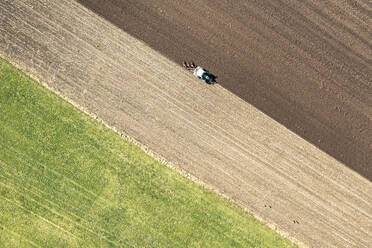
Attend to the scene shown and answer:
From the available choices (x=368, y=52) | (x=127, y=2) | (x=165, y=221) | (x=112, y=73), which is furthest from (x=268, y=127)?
(x=127, y=2)

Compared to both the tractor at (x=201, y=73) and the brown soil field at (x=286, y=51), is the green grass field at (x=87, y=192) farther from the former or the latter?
the brown soil field at (x=286, y=51)

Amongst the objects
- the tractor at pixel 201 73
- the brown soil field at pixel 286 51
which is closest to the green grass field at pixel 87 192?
the tractor at pixel 201 73

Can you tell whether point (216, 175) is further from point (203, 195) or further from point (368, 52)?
point (368, 52)

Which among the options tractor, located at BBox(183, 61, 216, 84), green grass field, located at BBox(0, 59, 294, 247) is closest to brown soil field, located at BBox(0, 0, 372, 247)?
tractor, located at BBox(183, 61, 216, 84)

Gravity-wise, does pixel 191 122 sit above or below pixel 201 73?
below

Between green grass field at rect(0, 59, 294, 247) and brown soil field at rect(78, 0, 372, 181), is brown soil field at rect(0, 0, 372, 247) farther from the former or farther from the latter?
green grass field at rect(0, 59, 294, 247)

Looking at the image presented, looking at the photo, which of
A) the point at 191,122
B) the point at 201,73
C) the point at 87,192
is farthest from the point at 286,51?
the point at 87,192

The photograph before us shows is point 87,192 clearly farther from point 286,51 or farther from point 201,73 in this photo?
point 286,51
